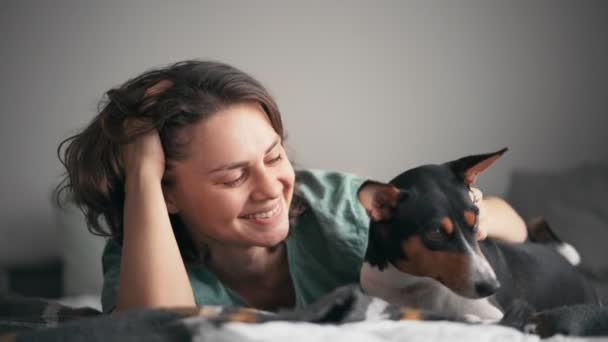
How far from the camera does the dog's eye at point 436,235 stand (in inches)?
32.8

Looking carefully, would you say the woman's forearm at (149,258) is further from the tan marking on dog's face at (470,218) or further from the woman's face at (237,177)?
the tan marking on dog's face at (470,218)

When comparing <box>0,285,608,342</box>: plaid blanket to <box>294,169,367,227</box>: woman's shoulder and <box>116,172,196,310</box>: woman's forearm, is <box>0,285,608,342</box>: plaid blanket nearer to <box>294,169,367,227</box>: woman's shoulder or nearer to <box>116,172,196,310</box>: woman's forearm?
<box>116,172,196,310</box>: woman's forearm

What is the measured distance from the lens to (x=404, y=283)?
2.88 feet

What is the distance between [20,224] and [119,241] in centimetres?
78

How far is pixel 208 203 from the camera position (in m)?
1.00

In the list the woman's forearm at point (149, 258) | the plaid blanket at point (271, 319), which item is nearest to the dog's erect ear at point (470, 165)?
the plaid blanket at point (271, 319)

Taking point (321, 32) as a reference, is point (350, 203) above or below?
below

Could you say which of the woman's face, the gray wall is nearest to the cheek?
the woman's face

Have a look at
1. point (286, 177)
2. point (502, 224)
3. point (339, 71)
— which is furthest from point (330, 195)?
point (339, 71)

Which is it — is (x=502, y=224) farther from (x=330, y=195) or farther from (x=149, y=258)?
(x=149, y=258)

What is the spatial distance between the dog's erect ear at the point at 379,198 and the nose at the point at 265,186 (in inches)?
6.8

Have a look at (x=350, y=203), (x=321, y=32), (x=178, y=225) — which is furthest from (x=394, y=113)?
(x=178, y=225)

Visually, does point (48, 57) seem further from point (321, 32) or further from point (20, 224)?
point (321, 32)

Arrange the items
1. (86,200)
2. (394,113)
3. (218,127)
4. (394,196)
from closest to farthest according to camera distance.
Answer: (394,196) < (218,127) < (86,200) < (394,113)
